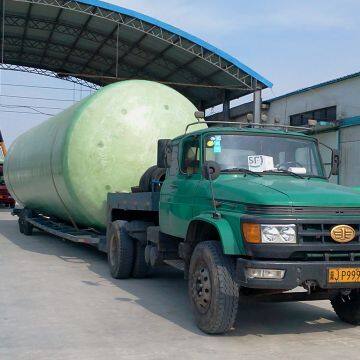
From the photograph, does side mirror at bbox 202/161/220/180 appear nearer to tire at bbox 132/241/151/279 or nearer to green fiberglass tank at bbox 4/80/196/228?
tire at bbox 132/241/151/279

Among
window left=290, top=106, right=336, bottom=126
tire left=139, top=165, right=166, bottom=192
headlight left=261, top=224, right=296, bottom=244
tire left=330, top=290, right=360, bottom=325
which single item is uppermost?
window left=290, top=106, right=336, bottom=126

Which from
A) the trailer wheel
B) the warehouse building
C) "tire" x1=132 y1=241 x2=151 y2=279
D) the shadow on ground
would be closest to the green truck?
the shadow on ground

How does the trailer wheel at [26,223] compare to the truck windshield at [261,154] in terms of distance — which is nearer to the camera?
the truck windshield at [261,154]

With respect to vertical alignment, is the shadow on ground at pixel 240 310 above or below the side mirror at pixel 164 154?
below

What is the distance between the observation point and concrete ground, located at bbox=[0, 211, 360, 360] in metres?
4.98

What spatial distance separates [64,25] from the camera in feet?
84.1

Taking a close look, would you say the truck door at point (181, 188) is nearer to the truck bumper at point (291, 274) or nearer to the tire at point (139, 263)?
the truck bumper at point (291, 274)

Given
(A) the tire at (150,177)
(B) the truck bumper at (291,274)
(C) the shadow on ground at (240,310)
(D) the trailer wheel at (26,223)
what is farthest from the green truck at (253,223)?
(D) the trailer wheel at (26,223)

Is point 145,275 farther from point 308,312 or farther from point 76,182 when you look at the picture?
point 308,312

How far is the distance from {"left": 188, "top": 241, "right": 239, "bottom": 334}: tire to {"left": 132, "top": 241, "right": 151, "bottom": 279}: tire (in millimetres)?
2920

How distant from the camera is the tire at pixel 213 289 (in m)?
5.26

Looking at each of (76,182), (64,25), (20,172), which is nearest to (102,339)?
(76,182)

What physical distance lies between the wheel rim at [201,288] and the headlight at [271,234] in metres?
0.74

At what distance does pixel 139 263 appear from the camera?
862 cm
